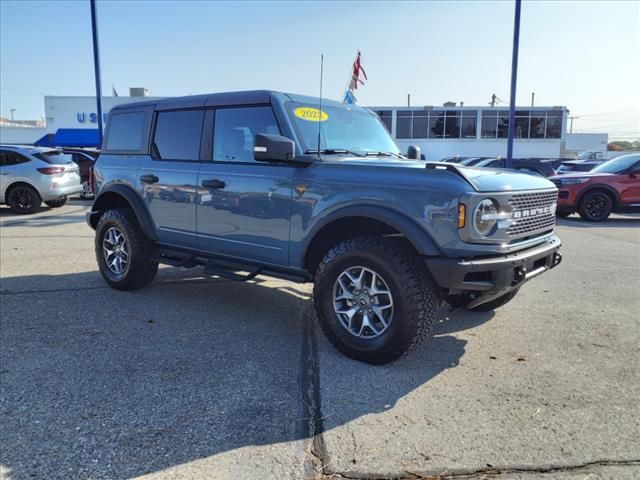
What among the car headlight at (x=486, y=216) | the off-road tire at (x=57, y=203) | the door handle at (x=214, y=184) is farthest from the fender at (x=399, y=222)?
the off-road tire at (x=57, y=203)

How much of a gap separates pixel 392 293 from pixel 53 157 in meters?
12.6

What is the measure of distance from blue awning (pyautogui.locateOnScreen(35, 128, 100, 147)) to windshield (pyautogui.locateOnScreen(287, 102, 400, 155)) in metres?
32.4

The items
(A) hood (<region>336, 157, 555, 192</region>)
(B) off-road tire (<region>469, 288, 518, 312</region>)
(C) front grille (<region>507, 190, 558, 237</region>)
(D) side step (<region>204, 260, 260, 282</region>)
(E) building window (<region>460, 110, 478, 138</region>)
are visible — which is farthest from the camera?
(E) building window (<region>460, 110, 478, 138</region>)

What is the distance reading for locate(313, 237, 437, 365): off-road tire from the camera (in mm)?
3514

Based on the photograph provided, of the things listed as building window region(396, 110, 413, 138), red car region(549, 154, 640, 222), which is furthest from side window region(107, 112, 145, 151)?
building window region(396, 110, 413, 138)

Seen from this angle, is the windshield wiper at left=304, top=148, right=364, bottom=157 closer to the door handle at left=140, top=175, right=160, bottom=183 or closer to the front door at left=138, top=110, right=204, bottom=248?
the front door at left=138, top=110, right=204, bottom=248

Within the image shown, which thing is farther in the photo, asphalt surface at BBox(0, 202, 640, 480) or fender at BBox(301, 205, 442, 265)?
fender at BBox(301, 205, 442, 265)

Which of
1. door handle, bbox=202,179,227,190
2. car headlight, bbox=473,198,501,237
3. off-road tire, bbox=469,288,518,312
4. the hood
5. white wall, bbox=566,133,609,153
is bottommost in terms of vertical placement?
off-road tire, bbox=469,288,518,312

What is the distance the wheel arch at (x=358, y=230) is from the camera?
3.48 metres

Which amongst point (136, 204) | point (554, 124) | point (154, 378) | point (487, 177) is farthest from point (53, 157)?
point (554, 124)

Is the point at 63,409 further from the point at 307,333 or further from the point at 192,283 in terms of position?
the point at 192,283

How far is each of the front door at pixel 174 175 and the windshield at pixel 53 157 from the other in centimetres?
936

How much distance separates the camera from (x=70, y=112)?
110 feet

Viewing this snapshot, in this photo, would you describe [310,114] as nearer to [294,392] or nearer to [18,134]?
[294,392]
